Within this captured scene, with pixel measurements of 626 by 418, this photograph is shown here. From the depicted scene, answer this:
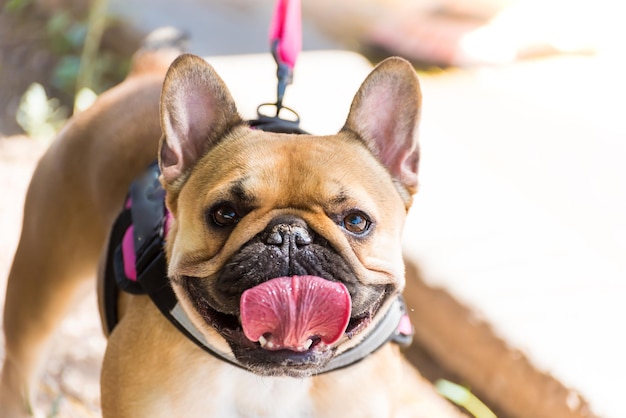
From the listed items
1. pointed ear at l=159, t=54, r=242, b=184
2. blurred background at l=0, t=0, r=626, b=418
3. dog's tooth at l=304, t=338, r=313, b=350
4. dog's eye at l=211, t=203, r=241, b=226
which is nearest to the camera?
dog's tooth at l=304, t=338, r=313, b=350

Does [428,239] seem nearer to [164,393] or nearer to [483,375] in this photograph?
[483,375]

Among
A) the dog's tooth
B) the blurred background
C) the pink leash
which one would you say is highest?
the pink leash

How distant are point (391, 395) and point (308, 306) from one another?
593mm

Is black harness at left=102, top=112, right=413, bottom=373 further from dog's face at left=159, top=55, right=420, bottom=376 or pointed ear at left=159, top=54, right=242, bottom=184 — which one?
pointed ear at left=159, top=54, right=242, bottom=184

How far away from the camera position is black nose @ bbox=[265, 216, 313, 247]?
182 centimetres

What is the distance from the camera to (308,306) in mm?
1766

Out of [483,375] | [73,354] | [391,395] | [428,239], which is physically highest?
[391,395]

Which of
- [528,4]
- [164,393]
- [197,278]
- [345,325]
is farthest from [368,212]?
[528,4]

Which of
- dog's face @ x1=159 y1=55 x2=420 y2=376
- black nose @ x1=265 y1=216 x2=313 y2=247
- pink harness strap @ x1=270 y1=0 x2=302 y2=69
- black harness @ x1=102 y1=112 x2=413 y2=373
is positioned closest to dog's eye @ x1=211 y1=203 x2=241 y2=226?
dog's face @ x1=159 y1=55 x2=420 y2=376

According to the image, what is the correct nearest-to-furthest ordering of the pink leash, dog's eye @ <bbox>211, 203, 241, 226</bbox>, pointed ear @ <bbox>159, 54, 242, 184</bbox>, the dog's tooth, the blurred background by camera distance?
the dog's tooth → dog's eye @ <bbox>211, 203, 241, 226</bbox> → pointed ear @ <bbox>159, 54, 242, 184</bbox> → the pink leash → the blurred background

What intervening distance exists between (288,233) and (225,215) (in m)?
0.23

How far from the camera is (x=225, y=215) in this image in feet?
6.55

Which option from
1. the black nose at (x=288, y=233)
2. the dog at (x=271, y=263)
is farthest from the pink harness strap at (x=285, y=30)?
the black nose at (x=288, y=233)

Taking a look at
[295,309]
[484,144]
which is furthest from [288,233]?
[484,144]
